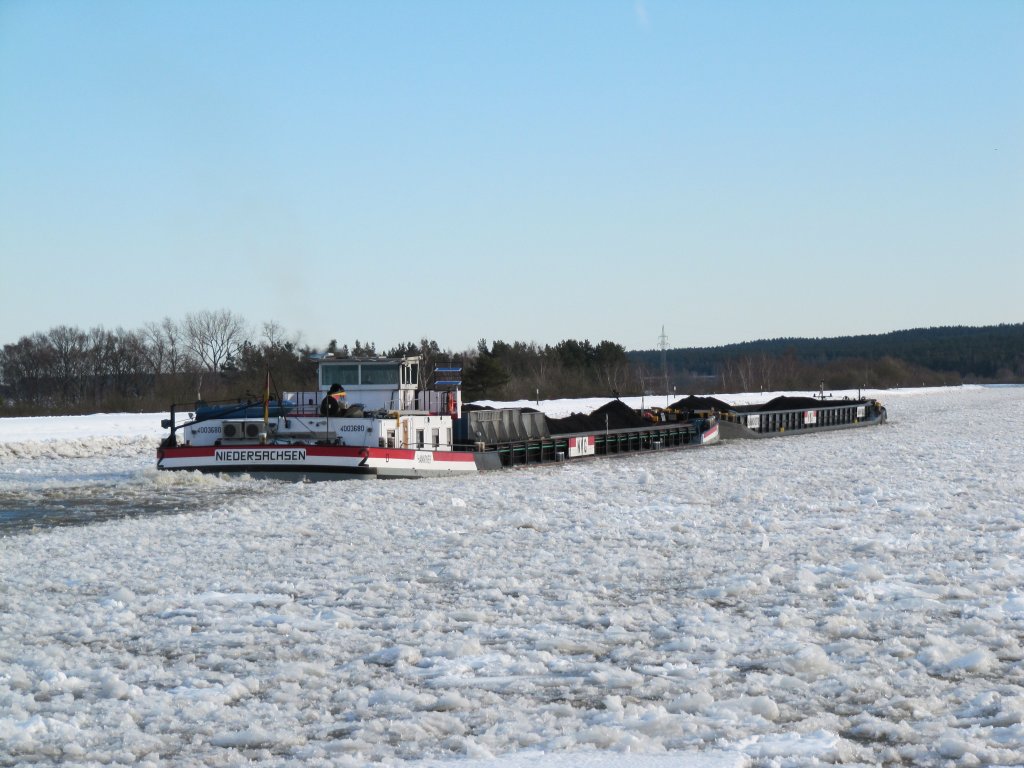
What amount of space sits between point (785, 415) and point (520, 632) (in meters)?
32.0

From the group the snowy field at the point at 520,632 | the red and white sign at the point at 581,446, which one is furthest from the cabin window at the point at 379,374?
the snowy field at the point at 520,632

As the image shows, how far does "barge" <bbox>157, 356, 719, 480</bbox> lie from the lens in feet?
Answer: 64.6

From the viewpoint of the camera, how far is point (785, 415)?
125 ft

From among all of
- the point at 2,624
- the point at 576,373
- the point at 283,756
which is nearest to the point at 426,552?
the point at 2,624

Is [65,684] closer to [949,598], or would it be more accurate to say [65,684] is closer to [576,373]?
[949,598]

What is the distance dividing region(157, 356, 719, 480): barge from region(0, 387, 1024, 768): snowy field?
12.3 ft

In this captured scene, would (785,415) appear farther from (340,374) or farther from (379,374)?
(340,374)

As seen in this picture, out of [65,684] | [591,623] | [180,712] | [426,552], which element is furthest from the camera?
[426,552]

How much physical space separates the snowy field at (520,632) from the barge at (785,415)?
61.9ft

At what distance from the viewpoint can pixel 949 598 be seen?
860 cm

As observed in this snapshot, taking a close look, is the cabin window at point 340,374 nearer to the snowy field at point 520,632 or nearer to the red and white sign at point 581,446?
the red and white sign at point 581,446

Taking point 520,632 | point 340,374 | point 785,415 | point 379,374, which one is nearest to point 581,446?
point 379,374

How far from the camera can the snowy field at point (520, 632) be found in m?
5.45

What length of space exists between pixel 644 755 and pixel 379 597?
4165 mm
